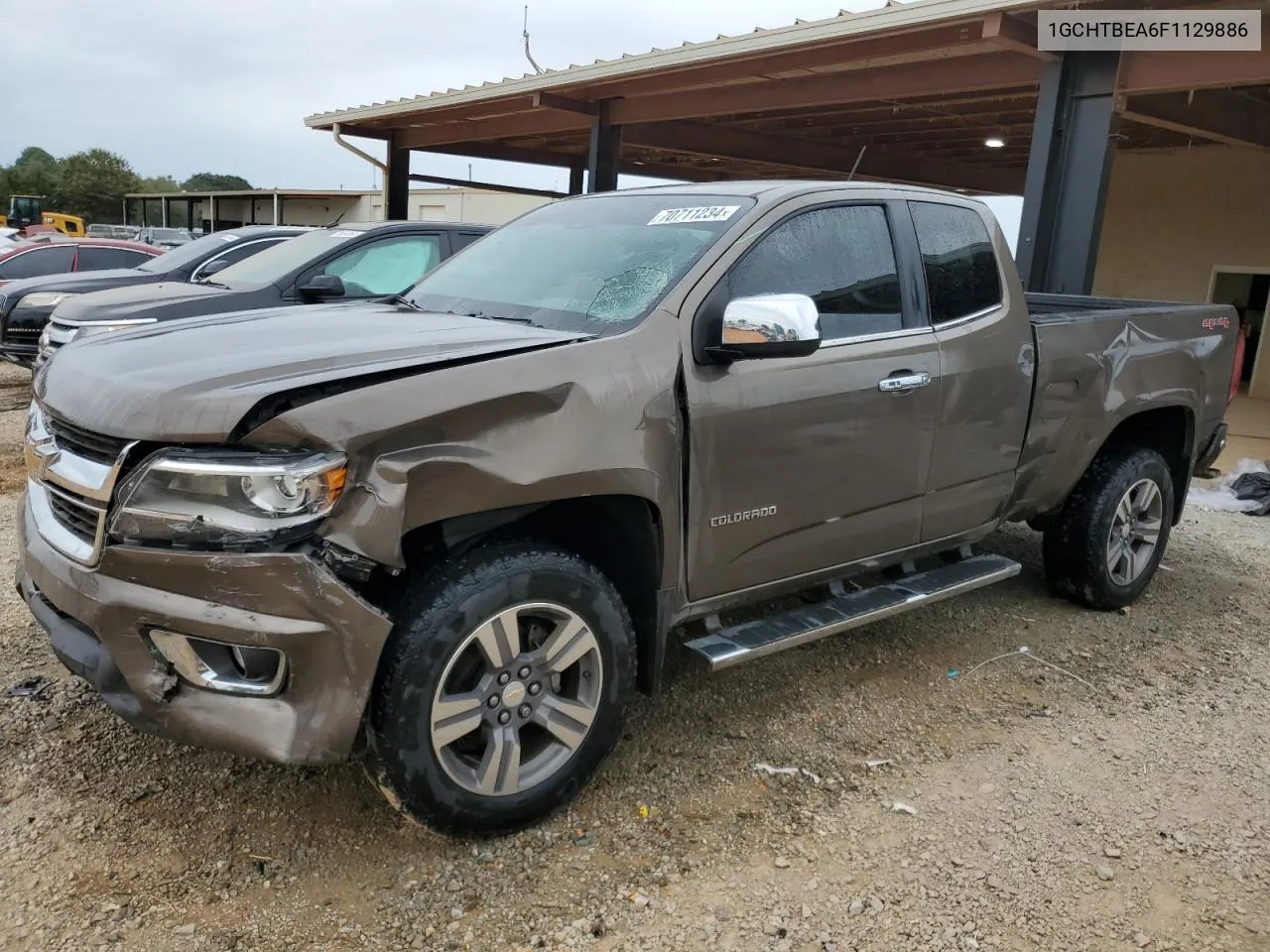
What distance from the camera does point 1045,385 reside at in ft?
14.1

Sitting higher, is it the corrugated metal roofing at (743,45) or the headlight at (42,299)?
the corrugated metal roofing at (743,45)

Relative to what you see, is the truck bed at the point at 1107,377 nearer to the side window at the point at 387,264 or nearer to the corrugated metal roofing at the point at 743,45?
the corrugated metal roofing at the point at 743,45

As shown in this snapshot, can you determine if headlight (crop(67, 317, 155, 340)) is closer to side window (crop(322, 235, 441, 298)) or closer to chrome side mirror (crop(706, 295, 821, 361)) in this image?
side window (crop(322, 235, 441, 298))

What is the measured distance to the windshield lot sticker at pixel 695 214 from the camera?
11.1ft

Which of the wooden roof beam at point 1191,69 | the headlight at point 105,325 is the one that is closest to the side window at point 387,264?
the headlight at point 105,325

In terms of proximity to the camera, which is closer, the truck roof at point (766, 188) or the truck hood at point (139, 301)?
the truck roof at point (766, 188)

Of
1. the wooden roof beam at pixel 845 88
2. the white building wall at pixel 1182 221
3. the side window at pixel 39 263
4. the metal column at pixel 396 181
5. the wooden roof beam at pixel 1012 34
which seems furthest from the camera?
the metal column at pixel 396 181

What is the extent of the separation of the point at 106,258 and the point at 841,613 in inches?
503

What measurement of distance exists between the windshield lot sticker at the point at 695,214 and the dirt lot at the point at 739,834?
5.85 ft

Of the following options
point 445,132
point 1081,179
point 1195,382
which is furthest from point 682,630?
point 445,132

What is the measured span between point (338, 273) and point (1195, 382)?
5.64 m

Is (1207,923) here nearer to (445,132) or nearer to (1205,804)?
(1205,804)

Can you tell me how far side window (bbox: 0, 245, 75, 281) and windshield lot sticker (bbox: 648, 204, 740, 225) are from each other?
11.8 meters

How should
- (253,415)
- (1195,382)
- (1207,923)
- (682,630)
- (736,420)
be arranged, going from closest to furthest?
(253,415) → (1207,923) → (736,420) → (682,630) → (1195,382)
